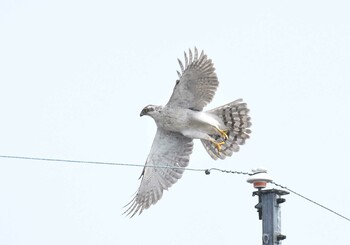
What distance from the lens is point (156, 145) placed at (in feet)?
57.0

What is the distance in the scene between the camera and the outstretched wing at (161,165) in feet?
57.0

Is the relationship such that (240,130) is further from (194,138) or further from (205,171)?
(205,171)

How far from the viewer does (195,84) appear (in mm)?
16391

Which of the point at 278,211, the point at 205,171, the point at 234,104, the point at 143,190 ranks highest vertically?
the point at 234,104

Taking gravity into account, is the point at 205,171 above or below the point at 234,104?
below

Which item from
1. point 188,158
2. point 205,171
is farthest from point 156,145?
point 205,171

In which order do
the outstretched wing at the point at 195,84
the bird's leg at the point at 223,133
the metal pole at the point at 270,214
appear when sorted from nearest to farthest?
the metal pole at the point at 270,214 < the outstretched wing at the point at 195,84 < the bird's leg at the point at 223,133

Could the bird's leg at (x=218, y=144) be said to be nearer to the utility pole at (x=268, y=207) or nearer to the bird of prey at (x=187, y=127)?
the bird of prey at (x=187, y=127)

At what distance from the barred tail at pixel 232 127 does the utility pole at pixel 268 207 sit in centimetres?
652

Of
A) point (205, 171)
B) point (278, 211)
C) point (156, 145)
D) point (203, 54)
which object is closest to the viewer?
point (278, 211)

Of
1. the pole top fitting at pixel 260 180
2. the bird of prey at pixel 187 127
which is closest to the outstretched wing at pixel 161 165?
the bird of prey at pixel 187 127

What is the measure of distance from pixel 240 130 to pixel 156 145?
1483 mm

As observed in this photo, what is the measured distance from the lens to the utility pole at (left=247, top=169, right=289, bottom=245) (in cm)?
1020

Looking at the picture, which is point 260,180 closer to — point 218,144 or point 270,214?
point 270,214
